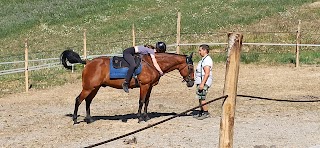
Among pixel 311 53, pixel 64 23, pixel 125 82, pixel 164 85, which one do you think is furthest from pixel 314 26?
pixel 125 82

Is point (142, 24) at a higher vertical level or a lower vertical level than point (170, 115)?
higher

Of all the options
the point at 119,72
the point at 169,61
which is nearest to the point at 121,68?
the point at 119,72

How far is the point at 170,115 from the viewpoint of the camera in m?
13.2

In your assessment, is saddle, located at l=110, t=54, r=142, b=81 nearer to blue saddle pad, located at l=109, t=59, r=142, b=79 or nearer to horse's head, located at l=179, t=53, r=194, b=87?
blue saddle pad, located at l=109, t=59, r=142, b=79

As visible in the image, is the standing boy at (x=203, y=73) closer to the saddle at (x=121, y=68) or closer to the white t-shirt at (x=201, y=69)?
the white t-shirt at (x=201, y=69)

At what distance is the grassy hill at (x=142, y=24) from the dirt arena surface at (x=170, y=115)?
10.8ft

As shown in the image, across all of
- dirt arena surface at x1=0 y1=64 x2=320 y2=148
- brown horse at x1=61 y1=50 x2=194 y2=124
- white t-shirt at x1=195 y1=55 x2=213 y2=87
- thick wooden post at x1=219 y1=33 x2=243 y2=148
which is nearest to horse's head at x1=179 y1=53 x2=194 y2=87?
brown horse at x1=61 y1=50 x2=194 y2=124

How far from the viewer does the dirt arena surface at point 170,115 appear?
1072 cm

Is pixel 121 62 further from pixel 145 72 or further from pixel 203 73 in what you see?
pixel 203 73

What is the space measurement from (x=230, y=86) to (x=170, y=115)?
701 centimetres

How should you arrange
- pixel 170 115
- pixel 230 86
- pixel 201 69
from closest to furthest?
1. pixel 230 86
2. pixel 201 69
3. pixel 170 115

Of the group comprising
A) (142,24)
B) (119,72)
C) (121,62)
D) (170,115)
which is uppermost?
Answer: (142,24)

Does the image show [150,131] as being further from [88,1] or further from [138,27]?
[88,1]

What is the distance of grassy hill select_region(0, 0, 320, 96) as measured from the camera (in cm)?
2483
